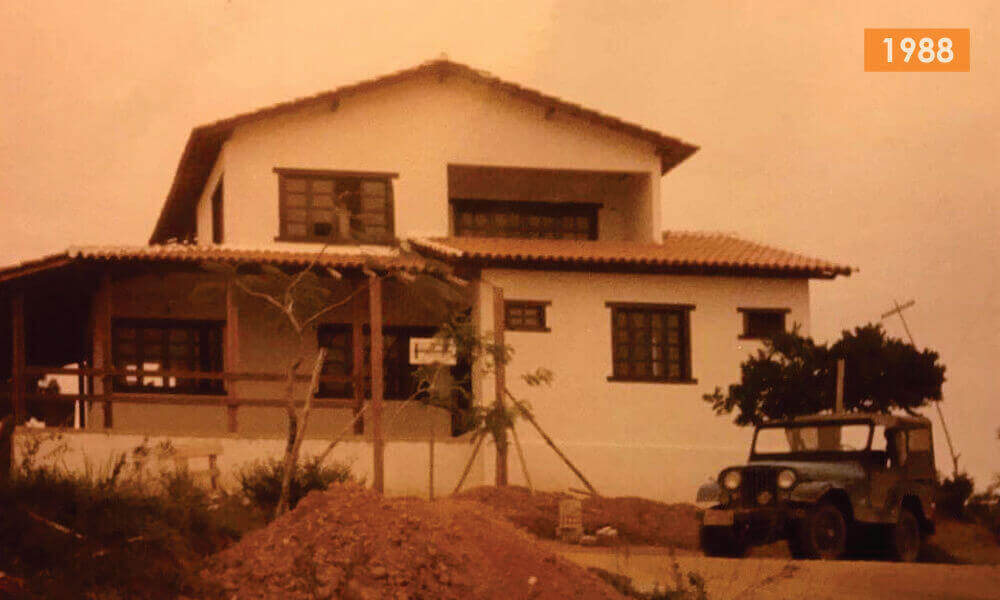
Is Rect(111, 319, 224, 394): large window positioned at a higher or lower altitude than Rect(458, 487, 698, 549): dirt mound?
higher

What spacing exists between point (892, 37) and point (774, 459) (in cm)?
550

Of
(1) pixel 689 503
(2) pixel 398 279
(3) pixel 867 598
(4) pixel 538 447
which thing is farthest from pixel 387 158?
(3) pixel 867 598

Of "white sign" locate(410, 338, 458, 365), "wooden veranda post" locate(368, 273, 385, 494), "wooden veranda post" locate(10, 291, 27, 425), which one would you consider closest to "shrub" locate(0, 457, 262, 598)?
"wooden veranda post" locate(368, 273, 385, 494)

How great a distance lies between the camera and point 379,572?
1413cm

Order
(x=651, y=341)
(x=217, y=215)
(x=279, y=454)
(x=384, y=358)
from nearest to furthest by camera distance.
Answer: (x=279, y=454) < (x=651, y=341) < (x=384, y=358) < (x=217, y=215)

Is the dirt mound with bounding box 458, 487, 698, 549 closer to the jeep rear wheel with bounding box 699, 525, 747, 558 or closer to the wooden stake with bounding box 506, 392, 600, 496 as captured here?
the wooden stake with bounding box 506, 392, 600, 496

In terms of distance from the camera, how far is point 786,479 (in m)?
20.8

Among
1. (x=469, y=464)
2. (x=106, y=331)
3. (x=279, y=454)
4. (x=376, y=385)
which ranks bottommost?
(x=469, y=464)

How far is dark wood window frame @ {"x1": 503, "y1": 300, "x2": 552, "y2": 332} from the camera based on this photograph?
3019cm

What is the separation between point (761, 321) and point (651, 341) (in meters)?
2.04

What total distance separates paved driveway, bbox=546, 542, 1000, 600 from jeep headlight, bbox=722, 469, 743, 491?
1190 millimetres

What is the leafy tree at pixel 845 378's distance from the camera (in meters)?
26.2

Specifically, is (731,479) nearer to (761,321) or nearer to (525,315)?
(525,315)

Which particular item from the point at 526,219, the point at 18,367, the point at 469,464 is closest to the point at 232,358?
the point at 18,367
